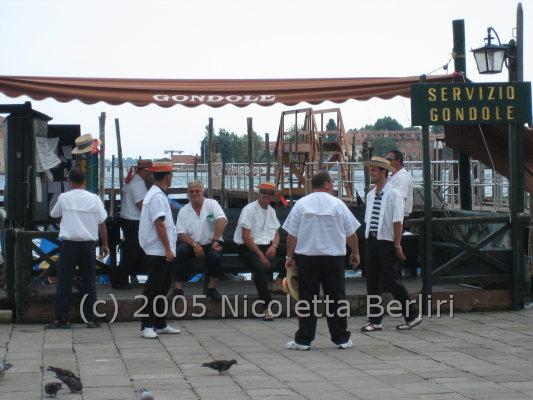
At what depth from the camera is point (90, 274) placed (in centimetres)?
1061

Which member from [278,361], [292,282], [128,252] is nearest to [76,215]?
[128,252]

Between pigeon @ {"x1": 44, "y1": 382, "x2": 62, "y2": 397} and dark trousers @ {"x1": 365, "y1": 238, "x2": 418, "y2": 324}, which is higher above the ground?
dark trousers @ {"x1": 365, "y1": 238, "x2": 418, "y2": 324}

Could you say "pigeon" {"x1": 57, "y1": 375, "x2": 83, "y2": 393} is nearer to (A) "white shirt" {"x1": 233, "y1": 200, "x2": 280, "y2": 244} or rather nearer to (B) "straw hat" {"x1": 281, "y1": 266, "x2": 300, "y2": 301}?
(B) "straw hat" {"x1": 281, "y1": 266, "x2": 300, "y2": 301}

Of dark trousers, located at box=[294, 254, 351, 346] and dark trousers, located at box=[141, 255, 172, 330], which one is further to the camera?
dark trousers, located at box=[141, 255, 172, 330]

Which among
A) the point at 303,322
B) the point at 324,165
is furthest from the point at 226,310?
the point at 324,165

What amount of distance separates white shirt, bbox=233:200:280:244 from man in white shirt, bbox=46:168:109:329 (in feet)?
5.20

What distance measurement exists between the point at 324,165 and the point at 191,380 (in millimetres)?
17605

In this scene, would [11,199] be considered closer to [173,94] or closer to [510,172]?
[173,94]

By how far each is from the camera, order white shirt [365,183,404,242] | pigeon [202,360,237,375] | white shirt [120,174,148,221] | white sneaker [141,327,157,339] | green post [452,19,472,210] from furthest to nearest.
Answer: green post [452,19,472,210] < white shirt [120,174,148,221] < white shirt [365,183,404,242] < white sneaker [141,327,157,339] < pigeon [202,360,237,375]

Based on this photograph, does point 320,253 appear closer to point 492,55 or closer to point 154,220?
point 154,220

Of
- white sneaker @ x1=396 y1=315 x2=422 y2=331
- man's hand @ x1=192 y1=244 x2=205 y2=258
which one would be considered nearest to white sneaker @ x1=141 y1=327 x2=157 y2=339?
man's hand @ x1=192 y1=244 x2=205 y2=258

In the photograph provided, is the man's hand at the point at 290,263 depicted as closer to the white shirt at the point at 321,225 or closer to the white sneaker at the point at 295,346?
the white shirt at the point at 321,225

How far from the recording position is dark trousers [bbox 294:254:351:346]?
30.4 ft

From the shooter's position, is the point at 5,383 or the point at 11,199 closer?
the point at 5,383
